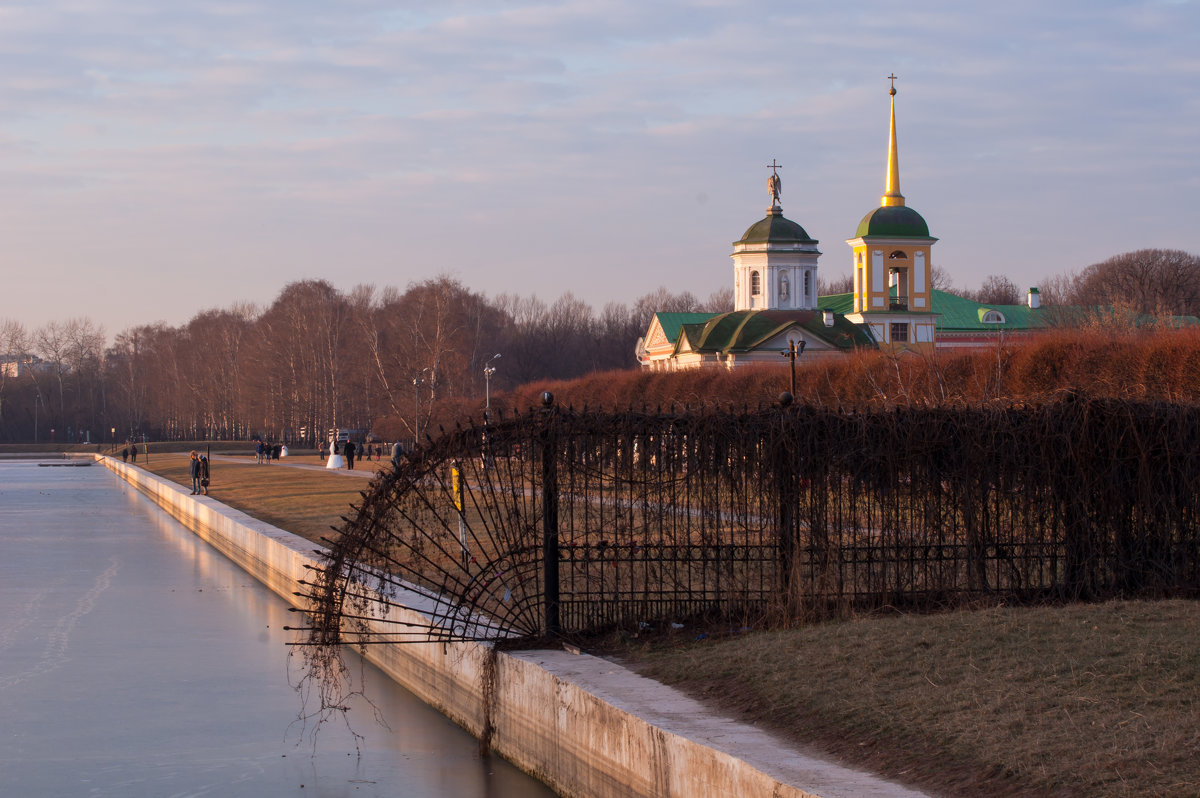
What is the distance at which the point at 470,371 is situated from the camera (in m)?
81.1

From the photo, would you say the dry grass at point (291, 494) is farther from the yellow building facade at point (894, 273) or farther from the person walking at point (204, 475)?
the yellow building facade at point (894, 273)

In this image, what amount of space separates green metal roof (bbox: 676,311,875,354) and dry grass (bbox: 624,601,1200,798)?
5814 cm

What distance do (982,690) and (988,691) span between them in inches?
1.7

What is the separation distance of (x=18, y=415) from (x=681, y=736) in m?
143

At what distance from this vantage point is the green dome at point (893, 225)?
255ft

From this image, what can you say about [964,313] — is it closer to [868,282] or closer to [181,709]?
[868,282]

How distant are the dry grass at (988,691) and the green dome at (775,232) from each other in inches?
2807

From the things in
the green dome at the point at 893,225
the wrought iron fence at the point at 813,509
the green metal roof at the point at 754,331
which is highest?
the green dome at the point at 893,225

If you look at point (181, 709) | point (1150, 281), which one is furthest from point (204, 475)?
point (1150, 281)

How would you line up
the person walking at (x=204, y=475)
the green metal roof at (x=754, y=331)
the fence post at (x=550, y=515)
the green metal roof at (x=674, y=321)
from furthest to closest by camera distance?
the green metal roof at (x=674, y=321)
the green metal roof at (x=754, y=331)
the person walking at (x=204, y=475)
the fence post at (x=550, y=515)

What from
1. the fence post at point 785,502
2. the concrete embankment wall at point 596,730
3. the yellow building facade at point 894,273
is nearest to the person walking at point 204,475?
the concrete embankment wall at point 596,730

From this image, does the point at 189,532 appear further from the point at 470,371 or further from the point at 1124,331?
the point at 470,371

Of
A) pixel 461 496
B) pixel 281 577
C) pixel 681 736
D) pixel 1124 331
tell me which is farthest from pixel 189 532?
pixel 681 736

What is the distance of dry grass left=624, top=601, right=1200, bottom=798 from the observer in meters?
6.25
